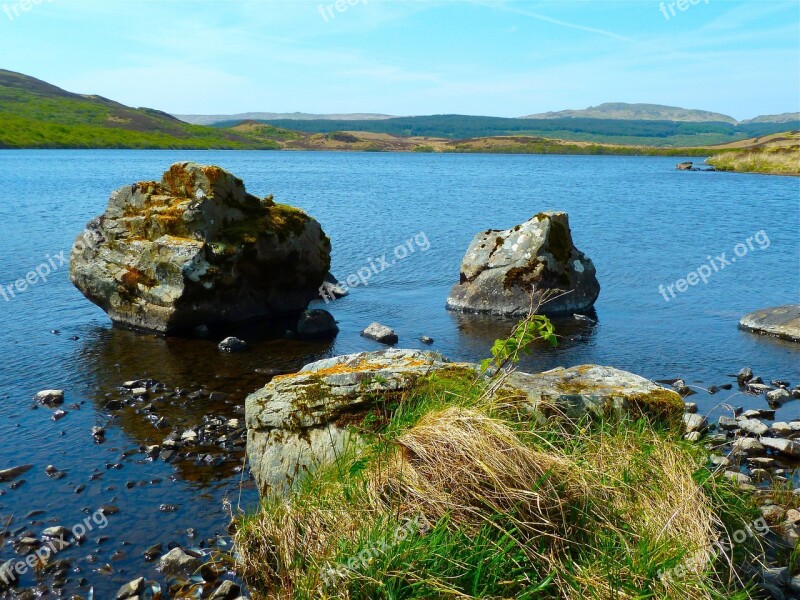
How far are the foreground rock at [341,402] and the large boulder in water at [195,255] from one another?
11.8 meters

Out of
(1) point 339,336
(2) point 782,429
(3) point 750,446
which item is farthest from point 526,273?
(3) point 750,446

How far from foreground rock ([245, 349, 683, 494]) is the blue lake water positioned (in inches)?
73.3

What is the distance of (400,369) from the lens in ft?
31.7

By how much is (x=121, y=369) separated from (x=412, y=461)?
13.2m

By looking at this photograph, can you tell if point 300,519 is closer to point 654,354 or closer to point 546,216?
point 654,354

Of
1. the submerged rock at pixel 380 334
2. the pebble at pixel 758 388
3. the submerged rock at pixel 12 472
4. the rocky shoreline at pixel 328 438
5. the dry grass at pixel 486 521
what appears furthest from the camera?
the submerged rock at pixel 380 334

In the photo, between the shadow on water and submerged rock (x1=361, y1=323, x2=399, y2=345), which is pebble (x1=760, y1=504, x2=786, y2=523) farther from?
submerged rock (x1=361, y1=323, x2=399, y2=345)

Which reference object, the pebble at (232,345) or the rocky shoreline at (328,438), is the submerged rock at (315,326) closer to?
the pebble at (232,345)

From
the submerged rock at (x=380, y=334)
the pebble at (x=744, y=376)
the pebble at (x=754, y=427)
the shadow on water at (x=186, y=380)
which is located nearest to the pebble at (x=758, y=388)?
the pebble at (x=744, y=376)

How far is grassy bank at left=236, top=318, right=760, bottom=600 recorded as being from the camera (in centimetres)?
615

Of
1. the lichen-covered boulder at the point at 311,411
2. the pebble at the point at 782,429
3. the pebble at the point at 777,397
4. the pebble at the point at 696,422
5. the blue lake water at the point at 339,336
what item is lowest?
the blue lake water at the point at 339,336

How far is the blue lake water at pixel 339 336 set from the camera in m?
11.3

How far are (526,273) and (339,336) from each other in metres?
7.13

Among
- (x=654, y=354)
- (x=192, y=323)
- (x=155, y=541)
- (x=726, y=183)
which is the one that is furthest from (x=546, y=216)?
(x=726, y=183)
